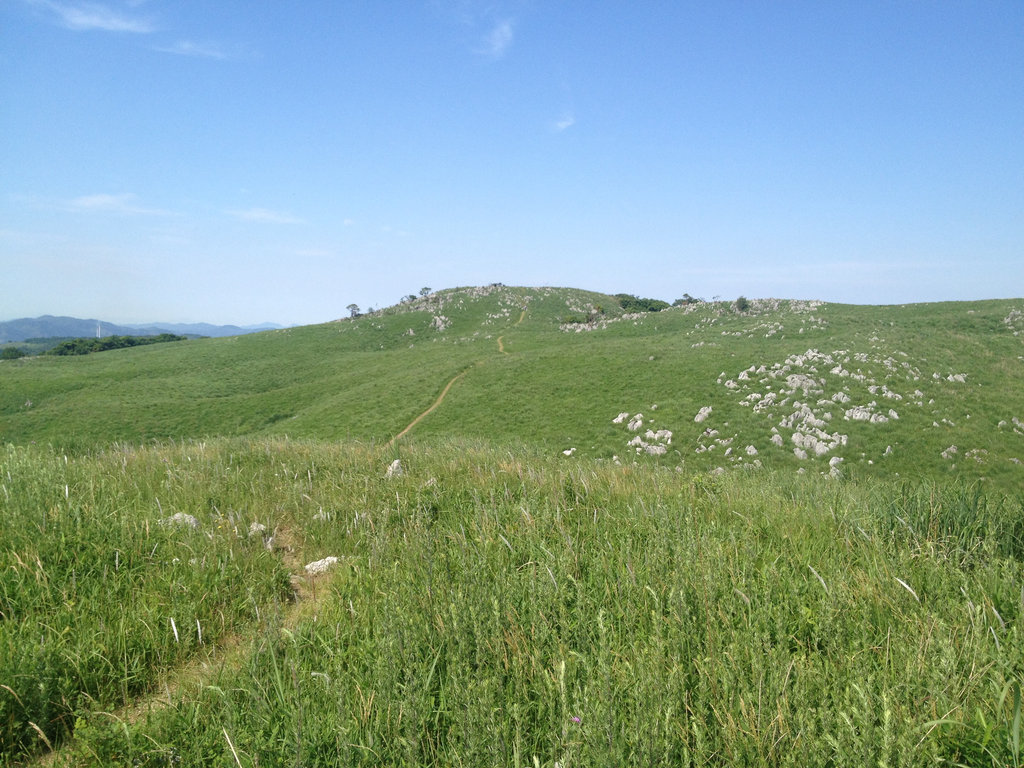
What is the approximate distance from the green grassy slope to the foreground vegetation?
676 centimetres

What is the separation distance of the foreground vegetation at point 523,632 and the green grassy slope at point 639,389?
6.76m

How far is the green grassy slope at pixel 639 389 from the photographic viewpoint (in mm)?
26625

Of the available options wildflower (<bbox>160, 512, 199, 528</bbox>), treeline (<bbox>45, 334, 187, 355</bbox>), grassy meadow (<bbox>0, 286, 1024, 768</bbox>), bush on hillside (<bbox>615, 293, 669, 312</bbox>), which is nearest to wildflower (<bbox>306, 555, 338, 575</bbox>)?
grassy meadow (<bbox>0, 286, 1024, 768</bbox>)

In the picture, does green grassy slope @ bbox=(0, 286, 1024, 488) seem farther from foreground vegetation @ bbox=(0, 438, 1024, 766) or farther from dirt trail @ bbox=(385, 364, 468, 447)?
foreground vegetation @ bbox=(0, 438, 1024, 766)

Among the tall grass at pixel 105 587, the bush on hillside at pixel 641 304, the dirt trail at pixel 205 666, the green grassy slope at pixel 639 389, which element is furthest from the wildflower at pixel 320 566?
the bush on hillside at pixel 641 304

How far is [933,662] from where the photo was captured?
245 cm

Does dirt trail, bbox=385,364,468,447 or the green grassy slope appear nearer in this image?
the green grassy slope

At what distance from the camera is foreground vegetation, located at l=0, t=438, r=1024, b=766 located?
2391mm

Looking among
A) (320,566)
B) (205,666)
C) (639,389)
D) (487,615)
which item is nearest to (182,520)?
(320,566)

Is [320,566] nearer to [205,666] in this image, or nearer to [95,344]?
[205,666]

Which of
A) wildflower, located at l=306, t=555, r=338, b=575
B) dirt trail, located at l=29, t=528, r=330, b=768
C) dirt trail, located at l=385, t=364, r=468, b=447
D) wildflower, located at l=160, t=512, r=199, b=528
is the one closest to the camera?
dirt trail, located at l=29, t=528, r=330, b=768

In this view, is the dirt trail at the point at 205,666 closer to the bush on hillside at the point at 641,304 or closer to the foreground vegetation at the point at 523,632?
the foreground vegetation at the point at 523,632

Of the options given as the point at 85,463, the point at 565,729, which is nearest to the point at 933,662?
the point at 565,729

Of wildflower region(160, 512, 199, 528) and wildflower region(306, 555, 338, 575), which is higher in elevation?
wildflower region(160, 512, 199, 528)
